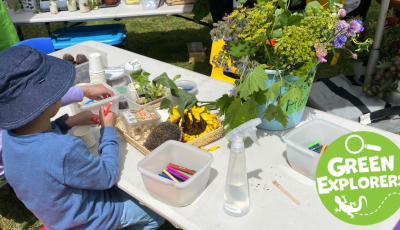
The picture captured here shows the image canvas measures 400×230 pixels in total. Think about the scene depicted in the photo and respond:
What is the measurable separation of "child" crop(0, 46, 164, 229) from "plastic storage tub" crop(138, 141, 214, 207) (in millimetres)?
146

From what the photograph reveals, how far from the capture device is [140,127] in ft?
4.18

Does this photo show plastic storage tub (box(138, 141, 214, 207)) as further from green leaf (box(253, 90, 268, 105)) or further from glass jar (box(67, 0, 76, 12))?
glass jar (box(67, 0, 76, 12))

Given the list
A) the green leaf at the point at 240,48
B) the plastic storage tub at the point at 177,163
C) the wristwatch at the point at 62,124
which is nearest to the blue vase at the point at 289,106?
the green leaf at the point at 240,48

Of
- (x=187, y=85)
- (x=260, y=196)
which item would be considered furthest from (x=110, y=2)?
(x=260, y=196)

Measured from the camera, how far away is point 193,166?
3.66 feet

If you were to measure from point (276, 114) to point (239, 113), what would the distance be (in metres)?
0.15

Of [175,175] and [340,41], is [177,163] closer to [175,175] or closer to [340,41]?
[175,175]

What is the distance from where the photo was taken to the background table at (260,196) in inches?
36.0

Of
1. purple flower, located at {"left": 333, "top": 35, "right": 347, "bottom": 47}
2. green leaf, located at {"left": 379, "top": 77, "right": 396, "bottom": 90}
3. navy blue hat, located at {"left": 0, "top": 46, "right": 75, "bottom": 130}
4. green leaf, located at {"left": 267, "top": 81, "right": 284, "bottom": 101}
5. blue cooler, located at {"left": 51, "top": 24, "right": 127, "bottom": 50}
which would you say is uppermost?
purple flower, located at {"left": 333, "top": 35, "right": 347, "bottom": 47}

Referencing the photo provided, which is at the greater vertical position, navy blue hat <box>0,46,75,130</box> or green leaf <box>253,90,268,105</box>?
navy blue hat <box>0,46,75,130</box>

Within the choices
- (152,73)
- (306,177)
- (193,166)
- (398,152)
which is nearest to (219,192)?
(193,166)

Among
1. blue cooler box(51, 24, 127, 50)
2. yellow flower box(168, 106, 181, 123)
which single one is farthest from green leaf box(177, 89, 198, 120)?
blue cooler box(51, 24, 127, 50)

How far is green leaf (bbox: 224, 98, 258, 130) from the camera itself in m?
1.11

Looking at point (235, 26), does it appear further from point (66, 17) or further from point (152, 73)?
point (66, 17)
